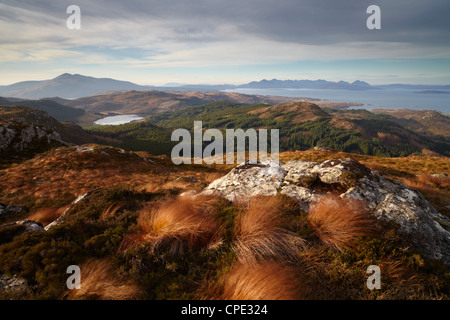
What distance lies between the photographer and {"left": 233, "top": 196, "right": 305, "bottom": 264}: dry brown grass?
4.38 m

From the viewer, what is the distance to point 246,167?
10.1 metres

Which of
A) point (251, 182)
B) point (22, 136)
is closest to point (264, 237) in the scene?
point (251, 182)

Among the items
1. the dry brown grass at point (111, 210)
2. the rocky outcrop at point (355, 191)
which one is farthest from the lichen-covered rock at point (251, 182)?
the dry brown grass at point (111, 210)

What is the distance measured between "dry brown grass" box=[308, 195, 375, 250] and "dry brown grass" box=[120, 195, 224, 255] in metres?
2.68

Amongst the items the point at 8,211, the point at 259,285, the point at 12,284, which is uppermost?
the point at 259,285

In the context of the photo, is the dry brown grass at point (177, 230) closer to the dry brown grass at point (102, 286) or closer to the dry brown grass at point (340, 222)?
the dry brown grass at point (102, 286)

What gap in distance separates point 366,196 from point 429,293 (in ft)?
10.5

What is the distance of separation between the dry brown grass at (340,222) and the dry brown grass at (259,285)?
1600mm

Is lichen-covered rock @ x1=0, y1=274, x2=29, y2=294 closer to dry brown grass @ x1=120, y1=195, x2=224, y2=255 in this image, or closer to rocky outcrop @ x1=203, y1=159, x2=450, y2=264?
dry brown grass @ x1=120, y1=195, x2=224, y2=255

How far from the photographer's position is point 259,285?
3.41 meters

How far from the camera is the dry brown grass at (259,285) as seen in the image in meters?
3.32

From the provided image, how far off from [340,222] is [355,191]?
2.33 metres

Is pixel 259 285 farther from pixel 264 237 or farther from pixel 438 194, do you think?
pixel 438 194
